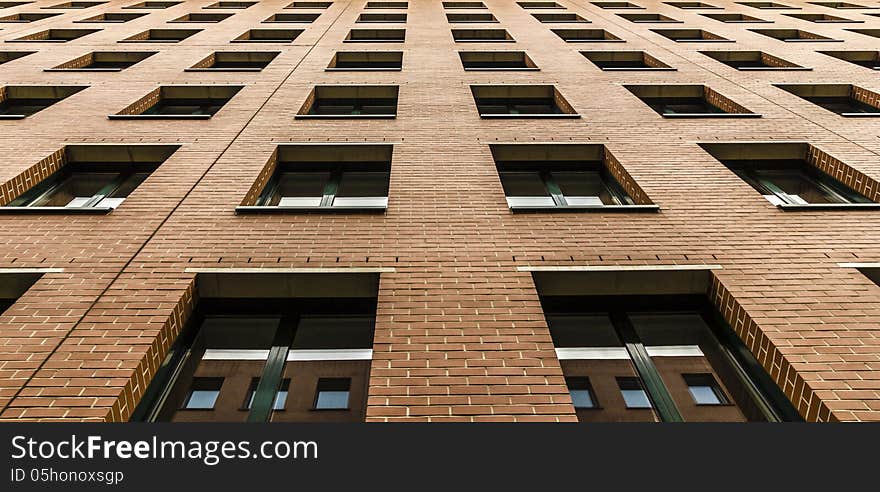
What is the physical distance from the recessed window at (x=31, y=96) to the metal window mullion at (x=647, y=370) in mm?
12559

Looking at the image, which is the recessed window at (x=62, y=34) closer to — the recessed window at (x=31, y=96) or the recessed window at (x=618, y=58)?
the recessed window at (x=31, y=96)

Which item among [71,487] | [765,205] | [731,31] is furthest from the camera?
[731,31]

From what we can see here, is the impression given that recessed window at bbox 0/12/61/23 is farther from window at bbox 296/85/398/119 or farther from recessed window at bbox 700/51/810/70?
recessed window at bbox 700/51/810/70

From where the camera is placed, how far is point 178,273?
482 centimetres

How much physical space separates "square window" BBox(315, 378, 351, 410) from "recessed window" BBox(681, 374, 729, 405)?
3251 millimetres

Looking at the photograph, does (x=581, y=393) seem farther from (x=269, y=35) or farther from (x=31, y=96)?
(x=269, y=35)

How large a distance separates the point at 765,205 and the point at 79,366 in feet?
26.5

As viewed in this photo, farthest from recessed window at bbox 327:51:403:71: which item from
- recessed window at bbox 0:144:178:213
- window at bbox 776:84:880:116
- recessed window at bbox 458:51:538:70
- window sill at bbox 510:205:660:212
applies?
window at bbox 776:84:880:116

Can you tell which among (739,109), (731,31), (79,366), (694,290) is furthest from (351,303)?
(731,31)

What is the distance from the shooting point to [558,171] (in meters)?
7.86

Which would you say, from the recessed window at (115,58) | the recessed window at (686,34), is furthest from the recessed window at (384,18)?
the recessed window at (686,34)

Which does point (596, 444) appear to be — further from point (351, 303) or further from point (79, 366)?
point (79, 366)

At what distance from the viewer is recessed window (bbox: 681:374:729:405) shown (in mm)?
4094

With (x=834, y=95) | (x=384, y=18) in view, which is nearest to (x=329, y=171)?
(x=834, y=95)
